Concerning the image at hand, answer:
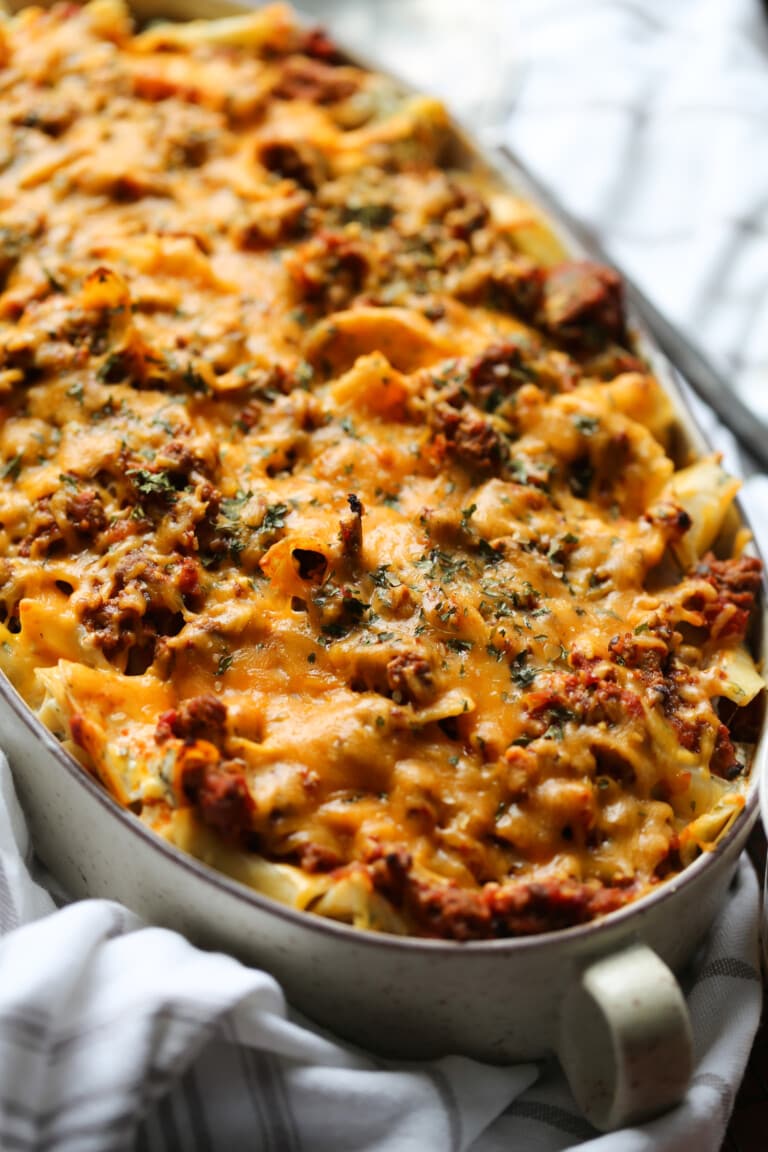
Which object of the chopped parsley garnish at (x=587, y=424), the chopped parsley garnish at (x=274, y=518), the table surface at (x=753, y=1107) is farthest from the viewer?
the chopped parsley garnish at (x=587, y=424)

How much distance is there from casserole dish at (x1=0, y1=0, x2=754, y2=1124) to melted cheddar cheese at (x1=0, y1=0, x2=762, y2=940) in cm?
8

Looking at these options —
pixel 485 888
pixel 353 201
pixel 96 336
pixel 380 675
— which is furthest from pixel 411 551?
pixel 353 201

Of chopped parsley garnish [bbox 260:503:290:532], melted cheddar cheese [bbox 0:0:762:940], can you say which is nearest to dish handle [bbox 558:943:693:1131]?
melted cheddar cheese [bbox 0:0:762:940]

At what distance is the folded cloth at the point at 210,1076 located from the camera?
7.30ft

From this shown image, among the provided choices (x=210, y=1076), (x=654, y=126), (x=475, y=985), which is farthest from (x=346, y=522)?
(x=654, y=126)

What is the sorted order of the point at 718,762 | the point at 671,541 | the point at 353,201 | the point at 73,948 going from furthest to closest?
the point at 353,201 → the point at 671,541 → the point at 718,762 → the point at 73,948

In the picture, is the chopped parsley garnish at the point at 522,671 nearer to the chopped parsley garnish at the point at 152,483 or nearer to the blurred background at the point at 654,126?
the chopped parsley garnish at the point at 152,483

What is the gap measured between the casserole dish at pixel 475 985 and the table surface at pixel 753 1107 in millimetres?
382

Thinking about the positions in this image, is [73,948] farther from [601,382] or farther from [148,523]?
[601,382]

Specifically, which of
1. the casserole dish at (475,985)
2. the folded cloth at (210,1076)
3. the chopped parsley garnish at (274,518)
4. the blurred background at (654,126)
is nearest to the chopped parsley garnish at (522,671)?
the casserole dish at (475,985)

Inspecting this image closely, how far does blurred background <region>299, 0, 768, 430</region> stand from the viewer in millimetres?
4602

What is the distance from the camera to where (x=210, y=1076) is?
93.3 inches

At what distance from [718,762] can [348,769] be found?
32.3 inches

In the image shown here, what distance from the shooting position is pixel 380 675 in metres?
2.65
